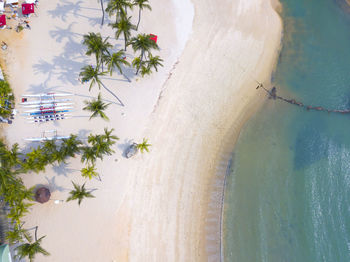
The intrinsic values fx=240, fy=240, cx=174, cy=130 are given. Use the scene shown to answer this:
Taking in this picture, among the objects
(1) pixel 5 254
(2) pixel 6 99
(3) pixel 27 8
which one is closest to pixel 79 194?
(1) pixel 5 254

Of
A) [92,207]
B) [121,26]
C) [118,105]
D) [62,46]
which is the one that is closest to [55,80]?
[62,46]

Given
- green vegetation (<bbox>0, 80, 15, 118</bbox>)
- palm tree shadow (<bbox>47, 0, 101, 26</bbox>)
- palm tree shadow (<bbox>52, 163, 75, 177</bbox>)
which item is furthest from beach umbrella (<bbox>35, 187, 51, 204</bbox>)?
palm tree shadow (<bbox>47, 0, 101, 26</bbox>)

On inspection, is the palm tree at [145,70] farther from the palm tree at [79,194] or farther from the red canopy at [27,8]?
the red canopy at [27,8]

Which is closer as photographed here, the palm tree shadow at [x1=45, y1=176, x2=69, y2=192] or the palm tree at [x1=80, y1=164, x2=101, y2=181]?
the palm tree at [x1=80, y1=164, x2=101, y2=181]

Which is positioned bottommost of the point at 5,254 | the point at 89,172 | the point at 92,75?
the point at 5,254

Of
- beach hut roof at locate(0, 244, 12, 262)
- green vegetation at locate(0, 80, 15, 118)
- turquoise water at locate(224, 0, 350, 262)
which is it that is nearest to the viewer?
beach hut roof at locate(0, 244, 12, 262)

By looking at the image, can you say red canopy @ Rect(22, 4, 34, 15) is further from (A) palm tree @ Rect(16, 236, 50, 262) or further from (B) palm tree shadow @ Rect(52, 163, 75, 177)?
(A) palm tree @ Rect(16, 236, 50, 262)

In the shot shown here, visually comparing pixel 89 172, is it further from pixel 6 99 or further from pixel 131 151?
pixel 6 99
